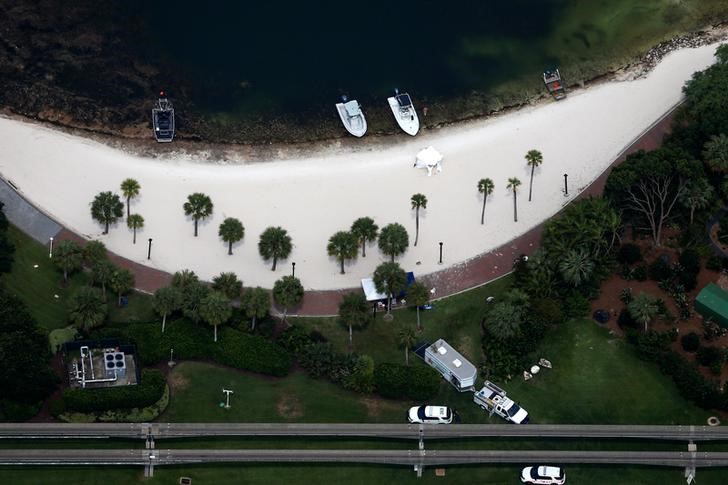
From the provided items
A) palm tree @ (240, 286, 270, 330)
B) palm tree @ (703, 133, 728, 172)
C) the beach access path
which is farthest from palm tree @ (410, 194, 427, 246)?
→ palm tree @ (703, 133, 728, 172)

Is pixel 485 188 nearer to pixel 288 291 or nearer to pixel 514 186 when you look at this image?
pixel 514 186

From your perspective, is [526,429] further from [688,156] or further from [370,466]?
[688,156]

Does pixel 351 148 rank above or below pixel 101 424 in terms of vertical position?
above

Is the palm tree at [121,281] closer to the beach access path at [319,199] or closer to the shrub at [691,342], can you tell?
the beach access path at [319,199]

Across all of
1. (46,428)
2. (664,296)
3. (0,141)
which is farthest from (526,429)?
(0,141)

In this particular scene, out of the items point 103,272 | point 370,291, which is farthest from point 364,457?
point 103,272

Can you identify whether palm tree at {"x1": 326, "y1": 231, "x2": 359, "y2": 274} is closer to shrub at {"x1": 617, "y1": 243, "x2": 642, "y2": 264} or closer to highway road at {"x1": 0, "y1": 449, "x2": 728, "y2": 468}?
highway road at {"x1": 0, "y1": 449, "x2": 728, "y2": 468}
